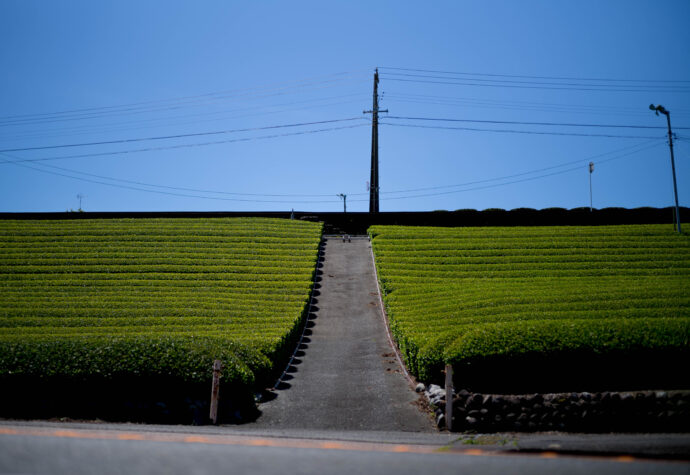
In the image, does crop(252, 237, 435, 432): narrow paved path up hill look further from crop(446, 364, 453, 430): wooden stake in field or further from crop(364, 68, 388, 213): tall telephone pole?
crop(364, 68, 388, 213): tall telephone pole

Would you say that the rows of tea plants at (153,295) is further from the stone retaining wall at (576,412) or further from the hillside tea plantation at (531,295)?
the stone retaining wall at (576,412)

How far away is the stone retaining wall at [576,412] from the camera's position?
29.8 ft

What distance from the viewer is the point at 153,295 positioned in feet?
66.0

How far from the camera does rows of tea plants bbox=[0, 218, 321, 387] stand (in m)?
10.6

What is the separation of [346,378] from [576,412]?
609 cm

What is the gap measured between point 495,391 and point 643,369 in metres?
3.09

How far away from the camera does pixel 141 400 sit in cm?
1016

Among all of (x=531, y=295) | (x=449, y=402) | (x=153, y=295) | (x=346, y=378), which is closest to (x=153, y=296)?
(x=153, y=295)

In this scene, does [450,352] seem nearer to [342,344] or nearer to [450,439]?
[450,439]

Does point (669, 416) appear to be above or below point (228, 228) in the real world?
below

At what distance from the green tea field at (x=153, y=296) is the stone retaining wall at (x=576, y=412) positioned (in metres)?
4.99

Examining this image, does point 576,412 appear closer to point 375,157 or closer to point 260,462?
point 260,462

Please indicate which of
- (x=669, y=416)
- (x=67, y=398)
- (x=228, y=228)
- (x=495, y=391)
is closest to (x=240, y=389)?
(x=67, y=398)

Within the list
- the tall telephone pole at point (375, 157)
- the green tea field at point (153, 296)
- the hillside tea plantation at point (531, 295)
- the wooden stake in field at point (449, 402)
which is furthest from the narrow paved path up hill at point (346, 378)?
the tall telephone pole at point (375, 157)
